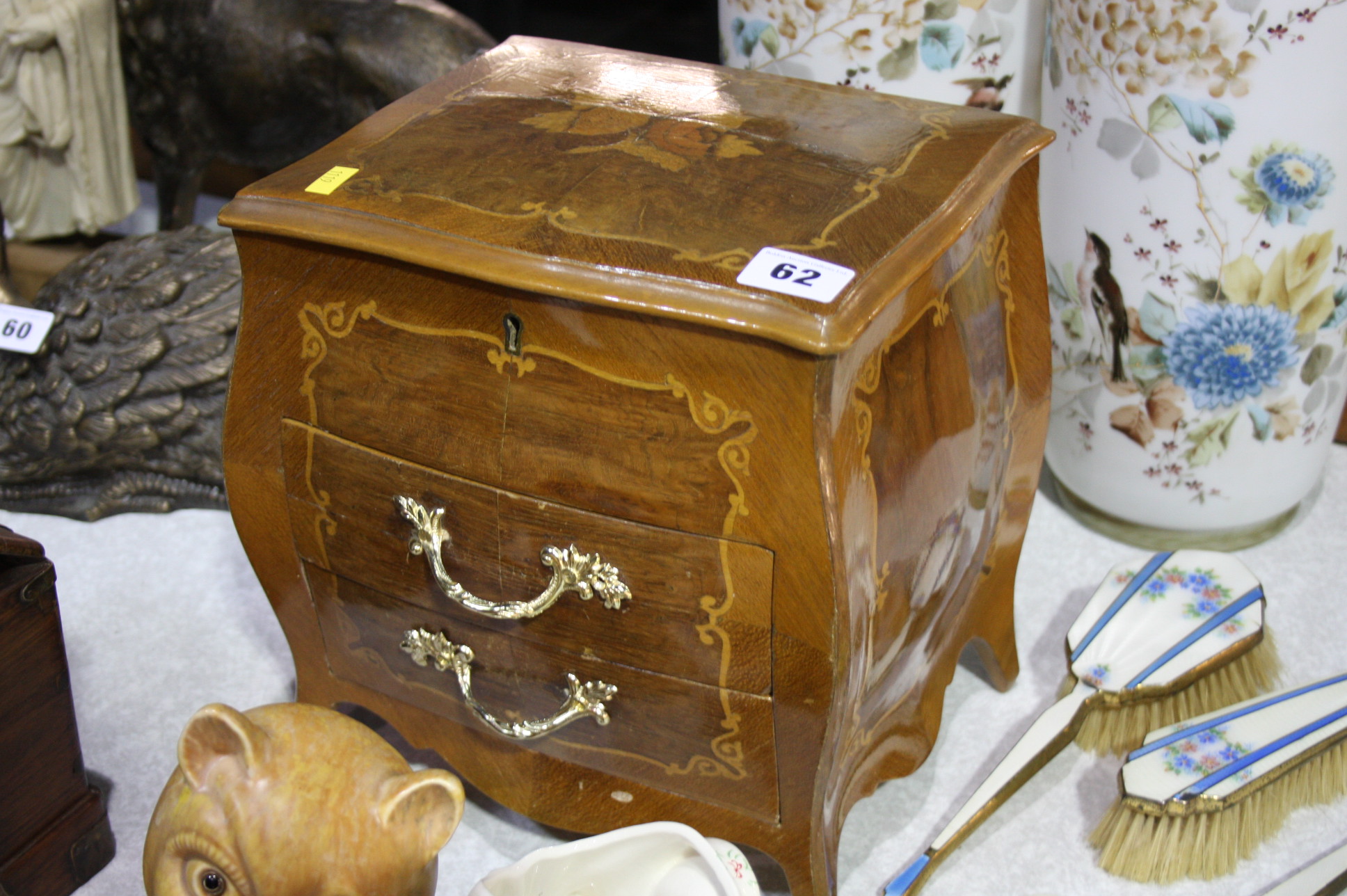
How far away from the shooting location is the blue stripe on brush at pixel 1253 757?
1.08m

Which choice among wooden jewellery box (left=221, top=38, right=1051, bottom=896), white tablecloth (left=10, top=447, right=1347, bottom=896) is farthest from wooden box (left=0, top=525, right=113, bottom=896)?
wooden jewellery box (left=221, top=38, right=1051, bottom=896)

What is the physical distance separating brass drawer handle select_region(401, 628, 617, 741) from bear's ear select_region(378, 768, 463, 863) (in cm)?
15

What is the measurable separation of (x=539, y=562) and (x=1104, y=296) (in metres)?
0.76

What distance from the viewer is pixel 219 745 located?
0.85 m

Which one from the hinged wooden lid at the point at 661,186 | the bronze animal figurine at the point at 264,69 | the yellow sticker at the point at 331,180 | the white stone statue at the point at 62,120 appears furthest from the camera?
the white stone statue at the point at 62,120

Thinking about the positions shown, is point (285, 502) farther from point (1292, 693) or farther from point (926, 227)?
point (1292, 693)

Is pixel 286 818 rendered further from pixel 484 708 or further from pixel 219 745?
pixel 484 708

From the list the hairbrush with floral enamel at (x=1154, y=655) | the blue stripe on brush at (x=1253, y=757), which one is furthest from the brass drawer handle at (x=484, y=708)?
the blue stripe on brush at (x=1253, y=757)

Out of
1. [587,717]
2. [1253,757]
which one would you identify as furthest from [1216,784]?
[587,717]

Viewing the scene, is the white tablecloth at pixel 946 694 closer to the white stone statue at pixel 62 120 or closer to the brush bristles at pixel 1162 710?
the brush bristles at pixel 1162 710

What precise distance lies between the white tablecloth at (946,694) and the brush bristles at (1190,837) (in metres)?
0.02

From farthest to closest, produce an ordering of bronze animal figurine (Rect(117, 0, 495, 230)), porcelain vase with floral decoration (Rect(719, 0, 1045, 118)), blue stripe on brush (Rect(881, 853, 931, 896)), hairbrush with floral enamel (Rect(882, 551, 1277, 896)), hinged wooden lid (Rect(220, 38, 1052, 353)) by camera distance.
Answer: bronze animal figurine (Rect(117, 0, 495, 230)) → porcelain vase with floral decoration (Rect(719, 0, 1045, 118)) → hairbrush with floral enamel (Rect(882, 551, 1277, 896)) → blue stripe on brush (Rect(881, 853, 931, 896)) → hinged wooden lid (Rect(220, 38, 1052, 353))

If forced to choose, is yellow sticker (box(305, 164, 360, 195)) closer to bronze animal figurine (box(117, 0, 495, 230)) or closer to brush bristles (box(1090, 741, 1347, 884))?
bronze animal figurine (box(117, 0, 495, 230))

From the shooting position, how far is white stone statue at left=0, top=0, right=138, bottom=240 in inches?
70.3
